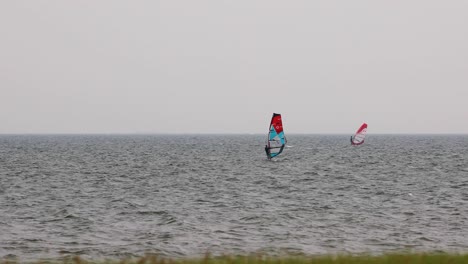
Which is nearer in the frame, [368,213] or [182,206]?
[368,213]

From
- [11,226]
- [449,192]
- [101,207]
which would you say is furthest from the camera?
[449,192]

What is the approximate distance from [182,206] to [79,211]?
6.56 meters

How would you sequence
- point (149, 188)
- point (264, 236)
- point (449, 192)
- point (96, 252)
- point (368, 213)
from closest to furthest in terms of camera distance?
point (96, 252)
point (264, 236)
point (368, 213)
point (449, 192)
point (149, 188)

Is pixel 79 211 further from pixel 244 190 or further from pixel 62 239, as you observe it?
pixel 244 190

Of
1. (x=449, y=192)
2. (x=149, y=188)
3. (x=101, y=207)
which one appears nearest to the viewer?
(x=101, y=207)

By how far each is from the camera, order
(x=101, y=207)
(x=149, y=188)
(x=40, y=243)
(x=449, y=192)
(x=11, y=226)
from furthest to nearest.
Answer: (x=149, y=188) → (x=449, y=192) → (x=101, y=207) → (x=11, y=226) → (x=40, y=243)

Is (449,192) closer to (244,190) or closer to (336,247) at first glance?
(244,190)

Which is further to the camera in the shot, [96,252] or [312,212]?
[312,212]

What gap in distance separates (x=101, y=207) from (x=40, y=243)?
11.9 m

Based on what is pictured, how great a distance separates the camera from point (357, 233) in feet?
88.4

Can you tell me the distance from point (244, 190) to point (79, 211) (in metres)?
16.6

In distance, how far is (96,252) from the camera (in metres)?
22.9

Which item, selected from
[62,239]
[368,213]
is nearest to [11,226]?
[62,239]

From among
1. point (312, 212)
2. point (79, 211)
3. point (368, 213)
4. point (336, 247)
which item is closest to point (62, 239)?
point (79, 211)
